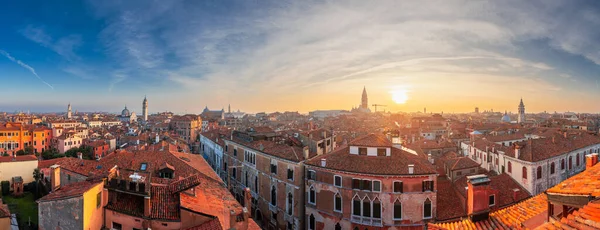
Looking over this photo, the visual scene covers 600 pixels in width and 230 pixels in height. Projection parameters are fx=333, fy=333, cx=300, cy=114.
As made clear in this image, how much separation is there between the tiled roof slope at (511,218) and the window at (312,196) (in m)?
16.0

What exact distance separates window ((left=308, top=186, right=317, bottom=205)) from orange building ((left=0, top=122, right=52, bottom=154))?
65.7 metres

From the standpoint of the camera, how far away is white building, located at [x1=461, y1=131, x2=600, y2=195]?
96.1 feet

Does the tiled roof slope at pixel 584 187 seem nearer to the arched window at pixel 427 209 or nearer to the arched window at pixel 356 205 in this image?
the arched window at pixel 427 209

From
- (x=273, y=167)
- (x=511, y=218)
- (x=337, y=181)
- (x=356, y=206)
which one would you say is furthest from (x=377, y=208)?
(x=511, y=218)

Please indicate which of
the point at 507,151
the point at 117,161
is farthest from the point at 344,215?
the point at 507,151

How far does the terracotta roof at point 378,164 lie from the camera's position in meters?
21.5

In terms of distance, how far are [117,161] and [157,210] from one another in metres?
15.1

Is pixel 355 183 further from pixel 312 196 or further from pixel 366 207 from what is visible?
pixel 312 196

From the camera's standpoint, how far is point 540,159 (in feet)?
96.3

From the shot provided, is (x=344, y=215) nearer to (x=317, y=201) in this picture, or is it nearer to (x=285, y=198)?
(x=317, y=201)

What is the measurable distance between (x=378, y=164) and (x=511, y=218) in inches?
564

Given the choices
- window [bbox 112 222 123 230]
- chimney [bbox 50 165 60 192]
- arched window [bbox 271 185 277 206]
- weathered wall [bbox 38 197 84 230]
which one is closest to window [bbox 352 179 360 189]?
arched window [bbox 271 185 277 206]

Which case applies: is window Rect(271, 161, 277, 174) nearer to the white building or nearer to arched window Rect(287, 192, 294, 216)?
arched window Rect(287, 192, 294, 216)

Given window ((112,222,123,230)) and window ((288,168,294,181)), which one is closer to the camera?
window ((112,222,123,230))
